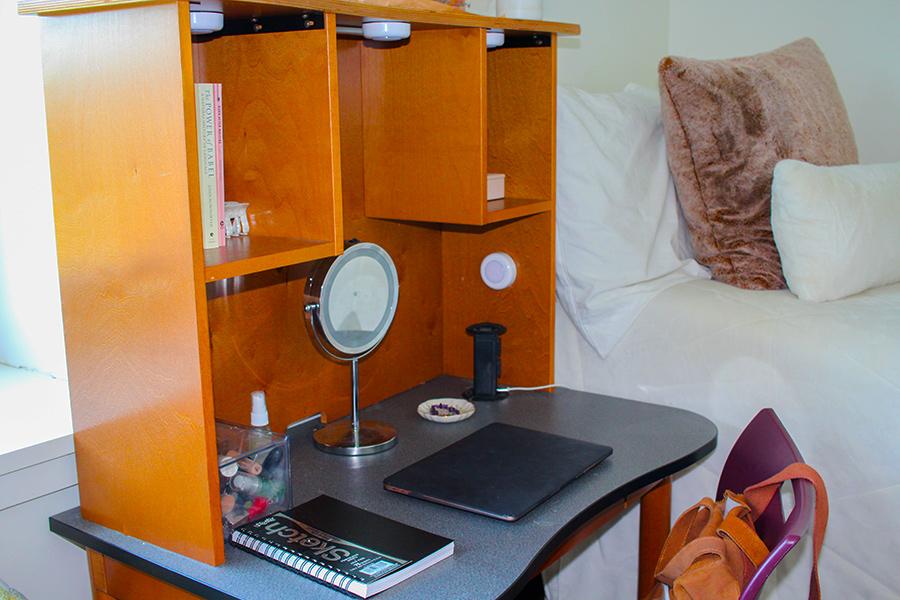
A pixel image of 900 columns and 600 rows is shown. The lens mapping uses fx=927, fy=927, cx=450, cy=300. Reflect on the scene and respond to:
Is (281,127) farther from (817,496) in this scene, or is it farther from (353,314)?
(817,496)

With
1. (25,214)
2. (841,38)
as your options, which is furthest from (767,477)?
(841,38)

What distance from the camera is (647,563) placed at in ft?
5.44

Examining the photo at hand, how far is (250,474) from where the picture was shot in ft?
3.95

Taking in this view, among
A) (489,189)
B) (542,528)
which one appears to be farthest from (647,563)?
(489,189)

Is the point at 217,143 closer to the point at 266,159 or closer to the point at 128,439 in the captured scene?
the point at 266,159

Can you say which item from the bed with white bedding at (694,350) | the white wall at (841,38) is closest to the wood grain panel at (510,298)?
the bed with white bedding at (694,350)

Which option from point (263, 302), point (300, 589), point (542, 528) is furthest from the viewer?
point (263, 302)

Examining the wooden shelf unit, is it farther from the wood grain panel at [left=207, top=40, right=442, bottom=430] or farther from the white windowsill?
the white windowsill

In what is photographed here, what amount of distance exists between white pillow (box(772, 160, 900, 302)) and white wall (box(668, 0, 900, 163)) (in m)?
0.87

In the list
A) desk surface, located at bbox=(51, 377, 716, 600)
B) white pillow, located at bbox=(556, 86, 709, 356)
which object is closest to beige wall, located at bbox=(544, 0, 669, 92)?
white pillow, located at bbox=(556, 86, 709, 356)

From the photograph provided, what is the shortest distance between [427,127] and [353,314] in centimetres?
33

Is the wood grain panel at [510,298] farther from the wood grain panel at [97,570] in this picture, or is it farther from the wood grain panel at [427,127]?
the wood grain panel at [97,570]

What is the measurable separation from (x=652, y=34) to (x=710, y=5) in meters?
0.21

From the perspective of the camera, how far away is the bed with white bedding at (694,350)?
1.49m
